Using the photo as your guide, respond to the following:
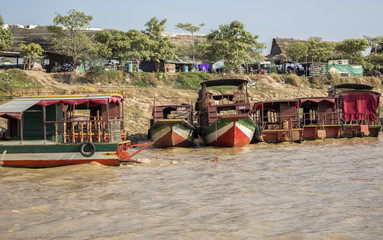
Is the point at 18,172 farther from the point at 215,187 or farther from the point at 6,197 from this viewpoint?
the point at 215,187

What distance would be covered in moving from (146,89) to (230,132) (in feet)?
55.9

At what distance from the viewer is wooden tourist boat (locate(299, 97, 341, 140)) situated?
23469 mm

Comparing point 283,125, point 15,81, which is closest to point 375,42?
point 283,125

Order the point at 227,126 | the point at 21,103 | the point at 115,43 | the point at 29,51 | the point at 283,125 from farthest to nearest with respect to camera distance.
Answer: the point at 115,43 < the point at 29,51 < the point at 283,125 < the point at 227,126 < the point at 21,103

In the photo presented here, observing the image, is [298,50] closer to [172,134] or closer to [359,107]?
[359,107]

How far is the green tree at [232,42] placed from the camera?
139 ft

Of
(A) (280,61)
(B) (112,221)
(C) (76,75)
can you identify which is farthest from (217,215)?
(A) (280,61)

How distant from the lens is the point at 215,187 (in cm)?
991

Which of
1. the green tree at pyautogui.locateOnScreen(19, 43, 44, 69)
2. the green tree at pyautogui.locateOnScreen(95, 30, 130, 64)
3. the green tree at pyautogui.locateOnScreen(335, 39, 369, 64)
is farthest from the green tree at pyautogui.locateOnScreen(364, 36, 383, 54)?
the green tree at pyautogui.locateOnScreen(19, 43, 44, 69)

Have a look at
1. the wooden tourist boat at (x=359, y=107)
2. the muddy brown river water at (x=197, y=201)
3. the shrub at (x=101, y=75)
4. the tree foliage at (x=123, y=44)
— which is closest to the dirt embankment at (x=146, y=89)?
the shrub at (x=101, y=75)

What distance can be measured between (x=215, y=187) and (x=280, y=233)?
384cm

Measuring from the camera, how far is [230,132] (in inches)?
781

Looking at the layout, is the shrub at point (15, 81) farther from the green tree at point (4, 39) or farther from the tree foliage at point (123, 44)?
the tree foliage at point (123, 44)

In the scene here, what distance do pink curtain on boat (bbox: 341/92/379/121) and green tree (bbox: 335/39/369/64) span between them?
25.3 meters
